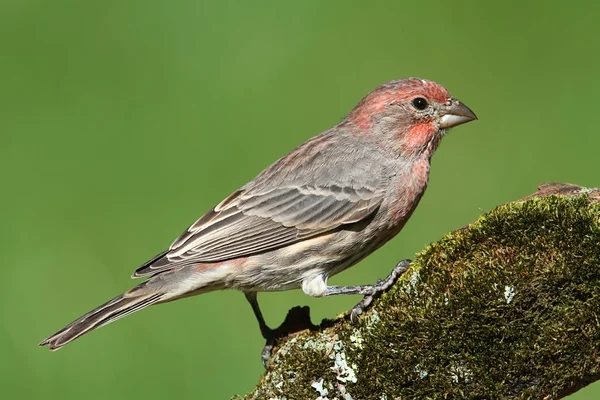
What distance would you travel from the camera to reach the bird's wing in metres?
5.72

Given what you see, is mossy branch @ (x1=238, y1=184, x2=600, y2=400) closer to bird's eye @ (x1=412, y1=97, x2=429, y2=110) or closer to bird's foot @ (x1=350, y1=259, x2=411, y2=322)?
bird's foot @ (x1=350, y1=259, x2=411, y2=322)

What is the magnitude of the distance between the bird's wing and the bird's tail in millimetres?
185

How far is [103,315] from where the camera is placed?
5.48m

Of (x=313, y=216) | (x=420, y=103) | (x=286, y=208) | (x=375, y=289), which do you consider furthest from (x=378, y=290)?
(x=420, y=103)

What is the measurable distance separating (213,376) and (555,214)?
3.28 metres

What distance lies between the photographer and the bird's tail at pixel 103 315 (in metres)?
5.40

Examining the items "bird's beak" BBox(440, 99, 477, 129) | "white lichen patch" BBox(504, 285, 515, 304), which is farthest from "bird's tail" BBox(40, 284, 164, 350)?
"white lichen patch" BBox(504, 285, 515, 304)

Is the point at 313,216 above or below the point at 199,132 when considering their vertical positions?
below

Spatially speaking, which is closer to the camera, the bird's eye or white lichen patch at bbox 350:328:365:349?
white lichen patch at bbox 350:328:365:349

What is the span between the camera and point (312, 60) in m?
9.34

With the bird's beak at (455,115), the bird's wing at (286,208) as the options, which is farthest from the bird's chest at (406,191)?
the bird's beak at (455,115)

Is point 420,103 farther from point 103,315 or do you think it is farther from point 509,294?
point 103,315

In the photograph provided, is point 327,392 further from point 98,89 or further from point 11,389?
point 98,89

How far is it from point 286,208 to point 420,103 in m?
1.07
